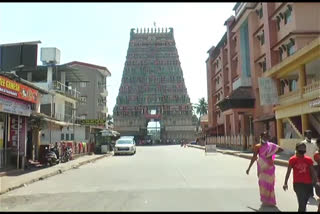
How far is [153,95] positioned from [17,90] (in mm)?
93291

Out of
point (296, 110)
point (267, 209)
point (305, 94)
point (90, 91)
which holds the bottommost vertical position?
point (267, 209)

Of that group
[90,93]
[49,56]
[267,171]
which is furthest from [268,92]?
[90,93]

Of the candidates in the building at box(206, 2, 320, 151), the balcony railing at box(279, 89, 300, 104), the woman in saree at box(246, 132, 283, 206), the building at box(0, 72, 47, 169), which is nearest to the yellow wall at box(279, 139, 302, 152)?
the building at box(206, 2, 320, 151)

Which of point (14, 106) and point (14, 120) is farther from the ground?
point (14, 106)

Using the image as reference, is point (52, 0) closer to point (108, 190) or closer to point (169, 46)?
point (108, 190)

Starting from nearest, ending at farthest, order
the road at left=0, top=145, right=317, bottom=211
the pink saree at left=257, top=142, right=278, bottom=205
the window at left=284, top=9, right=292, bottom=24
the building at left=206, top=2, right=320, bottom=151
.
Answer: the pink saree at left=257, top=142, right=278, bottom=205
the road at left=0, top=145, right=317, bottom=211
the building at left=206, top=2, right=320, bottom=151
the window at left=284, top=9, right=292, bottom=24

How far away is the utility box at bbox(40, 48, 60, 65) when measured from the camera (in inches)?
1713

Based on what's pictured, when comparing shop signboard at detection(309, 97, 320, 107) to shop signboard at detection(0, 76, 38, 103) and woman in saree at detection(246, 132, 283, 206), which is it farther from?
shop signboard at detection(0, 76, 38, 103)

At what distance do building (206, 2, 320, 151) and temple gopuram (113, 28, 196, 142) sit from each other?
44.2m

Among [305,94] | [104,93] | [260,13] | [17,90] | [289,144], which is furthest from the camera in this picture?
[104,93]

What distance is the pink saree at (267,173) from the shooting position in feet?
30.3

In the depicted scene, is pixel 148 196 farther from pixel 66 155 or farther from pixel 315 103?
pixel 66 155

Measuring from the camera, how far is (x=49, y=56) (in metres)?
43.5

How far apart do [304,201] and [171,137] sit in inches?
4072
